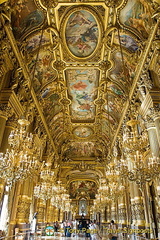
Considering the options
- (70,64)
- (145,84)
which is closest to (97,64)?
(70,64)

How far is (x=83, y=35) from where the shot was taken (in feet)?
34.0

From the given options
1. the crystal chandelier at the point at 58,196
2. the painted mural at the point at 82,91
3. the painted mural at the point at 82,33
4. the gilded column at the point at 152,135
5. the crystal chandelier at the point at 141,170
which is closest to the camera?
the crystal chandelier at the point at 141,170

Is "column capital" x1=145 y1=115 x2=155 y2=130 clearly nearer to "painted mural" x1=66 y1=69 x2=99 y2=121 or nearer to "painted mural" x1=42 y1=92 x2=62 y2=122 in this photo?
"painted mural" x1=66 y1=69 x2=99 y2=121

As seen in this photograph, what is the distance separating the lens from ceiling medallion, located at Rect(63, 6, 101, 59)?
30.9 feet

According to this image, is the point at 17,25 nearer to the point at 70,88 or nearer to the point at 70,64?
the point at 70,64

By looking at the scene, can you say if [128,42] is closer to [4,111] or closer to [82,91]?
[82,91]

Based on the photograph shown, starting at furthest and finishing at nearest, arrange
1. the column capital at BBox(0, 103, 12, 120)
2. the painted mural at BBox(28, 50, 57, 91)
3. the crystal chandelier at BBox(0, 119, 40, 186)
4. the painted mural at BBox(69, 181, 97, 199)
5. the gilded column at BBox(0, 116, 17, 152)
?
the painted mural at BBox(69, 181, 97, 199)
the painted mural at BBox(28, 50, 57, 91)
the gilded column at BBox(0, 116, 17, 152)
the column capital at BBox(0, 103, 12, 120)
the crystal chandelier at BBox(0, 119, 40, 186)

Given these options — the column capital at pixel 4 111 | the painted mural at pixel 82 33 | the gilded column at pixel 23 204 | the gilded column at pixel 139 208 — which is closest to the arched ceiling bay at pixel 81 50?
the painted mural at pixel 82 33

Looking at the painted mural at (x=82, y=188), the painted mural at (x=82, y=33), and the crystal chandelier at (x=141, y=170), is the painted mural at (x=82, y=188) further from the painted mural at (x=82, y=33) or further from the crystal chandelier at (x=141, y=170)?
the crystal chandelier at (x=141, y=170)

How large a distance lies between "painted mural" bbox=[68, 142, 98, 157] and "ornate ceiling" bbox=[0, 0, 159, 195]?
21.3 feet

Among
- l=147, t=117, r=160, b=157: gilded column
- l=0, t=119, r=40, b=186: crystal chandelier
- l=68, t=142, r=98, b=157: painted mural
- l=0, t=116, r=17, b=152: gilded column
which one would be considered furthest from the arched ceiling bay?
l=68, t=142, r=98, b=157: painted mural

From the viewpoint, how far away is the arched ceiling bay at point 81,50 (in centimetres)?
880

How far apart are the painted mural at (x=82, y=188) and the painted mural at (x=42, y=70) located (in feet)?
97.4

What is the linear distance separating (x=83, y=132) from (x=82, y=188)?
24.6 metres
